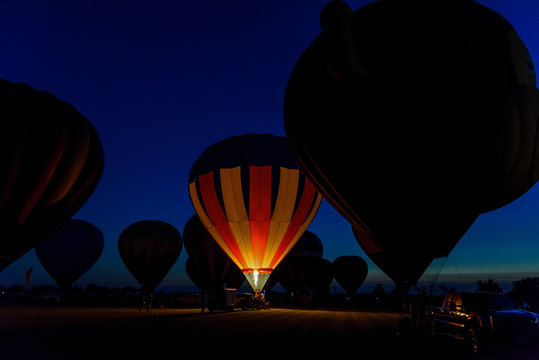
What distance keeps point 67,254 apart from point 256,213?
23.2 meters

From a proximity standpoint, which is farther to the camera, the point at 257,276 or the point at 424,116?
the point at 257,276

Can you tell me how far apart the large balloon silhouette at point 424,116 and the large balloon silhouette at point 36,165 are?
35.1ft

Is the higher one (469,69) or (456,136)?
(469,69)

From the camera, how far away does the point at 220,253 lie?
121ft

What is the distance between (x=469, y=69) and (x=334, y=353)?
7519mm

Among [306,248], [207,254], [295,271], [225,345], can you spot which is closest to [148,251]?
[207,254]

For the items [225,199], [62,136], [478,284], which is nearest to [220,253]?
[225,199]

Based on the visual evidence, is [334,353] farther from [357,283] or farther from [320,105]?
[357,283]

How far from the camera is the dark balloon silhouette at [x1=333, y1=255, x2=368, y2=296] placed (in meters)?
52.9

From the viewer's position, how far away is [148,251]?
3456cm

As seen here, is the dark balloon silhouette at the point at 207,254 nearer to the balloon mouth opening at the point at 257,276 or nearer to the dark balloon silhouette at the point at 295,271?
the dark balloon silhouette at the point at 295,271

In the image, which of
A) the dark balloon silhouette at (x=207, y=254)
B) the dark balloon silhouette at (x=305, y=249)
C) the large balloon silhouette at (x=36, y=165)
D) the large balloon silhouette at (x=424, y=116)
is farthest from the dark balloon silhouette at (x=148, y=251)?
the large balloon silhouette at (x=424, y=116)

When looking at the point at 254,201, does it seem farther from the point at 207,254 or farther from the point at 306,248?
the point at 306,248

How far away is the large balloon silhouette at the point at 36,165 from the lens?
14.1m
